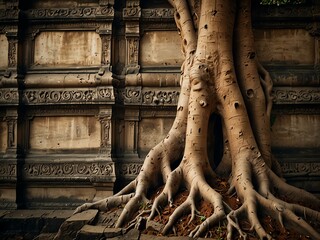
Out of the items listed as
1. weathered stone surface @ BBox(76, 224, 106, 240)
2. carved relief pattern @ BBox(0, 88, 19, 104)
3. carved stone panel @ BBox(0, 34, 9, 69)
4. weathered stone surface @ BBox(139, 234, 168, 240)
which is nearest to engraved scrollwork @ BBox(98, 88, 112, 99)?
carved relief pattern @ BBox(0, 88, 19, 104)

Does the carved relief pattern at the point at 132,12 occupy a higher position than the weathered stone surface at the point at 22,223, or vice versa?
the carved relief pattern at the point at 132,12

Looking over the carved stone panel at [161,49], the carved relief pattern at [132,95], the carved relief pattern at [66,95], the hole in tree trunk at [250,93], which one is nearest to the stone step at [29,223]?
the carved relief pattern at [66,95]

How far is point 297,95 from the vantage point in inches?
280

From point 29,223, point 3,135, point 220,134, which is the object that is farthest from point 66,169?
point 220,134

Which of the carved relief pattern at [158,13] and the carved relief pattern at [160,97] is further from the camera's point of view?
the carved relief pattern at [158,13]

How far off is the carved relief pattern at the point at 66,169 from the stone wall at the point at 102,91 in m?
0.02

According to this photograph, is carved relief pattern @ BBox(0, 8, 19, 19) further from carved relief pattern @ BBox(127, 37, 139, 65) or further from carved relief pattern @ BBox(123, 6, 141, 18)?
carved relief pattern @ BBox(127, 37, 139, 65)

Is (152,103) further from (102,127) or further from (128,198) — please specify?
(128,198)

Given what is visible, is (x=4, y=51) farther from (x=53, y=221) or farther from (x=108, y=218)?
(x=108, y=218)

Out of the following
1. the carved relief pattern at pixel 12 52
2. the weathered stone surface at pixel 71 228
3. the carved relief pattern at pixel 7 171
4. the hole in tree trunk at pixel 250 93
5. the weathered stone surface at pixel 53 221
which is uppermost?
the carved relief pattern at pixel 12 52

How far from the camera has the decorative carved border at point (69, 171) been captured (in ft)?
23.0

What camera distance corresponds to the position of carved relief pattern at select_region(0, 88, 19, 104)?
739 cm

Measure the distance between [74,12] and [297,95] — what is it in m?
5.29

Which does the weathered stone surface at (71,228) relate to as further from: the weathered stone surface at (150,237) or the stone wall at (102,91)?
the stone wall at (102,91)
